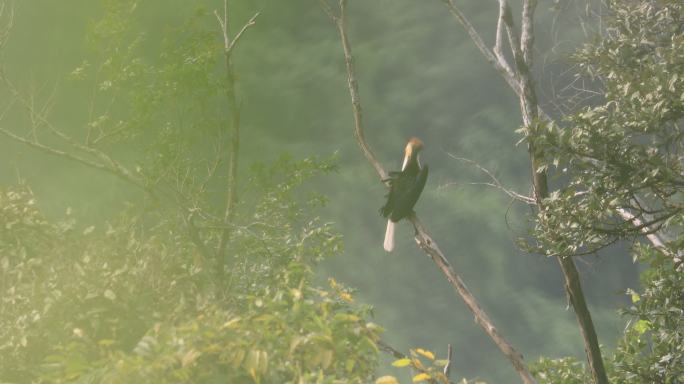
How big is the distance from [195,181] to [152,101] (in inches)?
38.0

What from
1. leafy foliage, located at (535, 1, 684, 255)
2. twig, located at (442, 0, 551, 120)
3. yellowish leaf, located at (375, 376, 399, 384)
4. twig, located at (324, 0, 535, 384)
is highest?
twig, located at (442, 0, 551, 120)

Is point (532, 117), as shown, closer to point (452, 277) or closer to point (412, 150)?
point (412, 150)

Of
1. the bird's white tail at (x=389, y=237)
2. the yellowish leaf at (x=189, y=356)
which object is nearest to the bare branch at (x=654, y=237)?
the bird's white tail at (x=389, y=237)

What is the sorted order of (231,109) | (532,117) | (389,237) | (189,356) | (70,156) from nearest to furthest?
(189,356) → (389,237) → (532,117) → (70,156) → (231,109)

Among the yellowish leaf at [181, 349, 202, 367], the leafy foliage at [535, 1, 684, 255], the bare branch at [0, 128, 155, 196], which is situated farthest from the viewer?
the bare branch at [0, 128, 155, 196]

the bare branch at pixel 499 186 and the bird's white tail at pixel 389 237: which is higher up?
the bare branch at pixel 499 186

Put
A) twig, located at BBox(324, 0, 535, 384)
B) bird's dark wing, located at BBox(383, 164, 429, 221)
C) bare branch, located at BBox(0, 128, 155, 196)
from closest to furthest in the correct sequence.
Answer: twig, located at BBox(324, 0, 535, 384), bird's dark wing, located at BBox(383, 164, 429, 221), bare branch, located at BBox(0, 128, 155, 196)

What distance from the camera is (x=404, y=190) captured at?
4.99 meters

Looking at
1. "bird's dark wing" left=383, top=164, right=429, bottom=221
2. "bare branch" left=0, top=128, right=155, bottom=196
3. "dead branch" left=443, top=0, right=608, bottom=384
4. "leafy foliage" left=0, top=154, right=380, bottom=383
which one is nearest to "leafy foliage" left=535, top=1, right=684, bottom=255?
"dead branch" left=443, top=0, right=608, bottom=384

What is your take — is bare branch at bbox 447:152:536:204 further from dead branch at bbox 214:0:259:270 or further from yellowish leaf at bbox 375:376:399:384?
yellowish leaf at bbox 375:376:399:384

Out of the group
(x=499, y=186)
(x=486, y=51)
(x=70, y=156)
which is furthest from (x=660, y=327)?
(x=70, y=156)

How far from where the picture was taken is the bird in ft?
16.2

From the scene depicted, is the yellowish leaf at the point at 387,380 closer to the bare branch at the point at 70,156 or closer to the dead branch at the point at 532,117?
the dead branch at the point at 532,117

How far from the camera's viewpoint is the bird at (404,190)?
4926 millimetres
